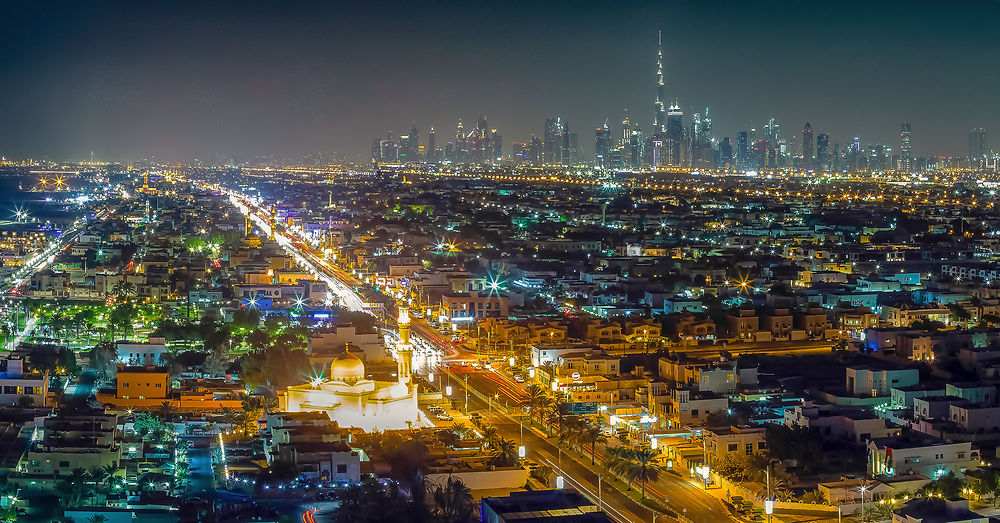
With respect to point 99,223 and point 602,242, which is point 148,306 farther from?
point 99,223

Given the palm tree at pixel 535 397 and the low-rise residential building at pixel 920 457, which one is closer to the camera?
the low-rise residential building at pixel 920 457

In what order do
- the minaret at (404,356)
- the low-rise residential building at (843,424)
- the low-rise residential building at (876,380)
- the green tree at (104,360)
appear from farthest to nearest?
1. the green tree at (104,360)
2. the low-rise residential building at (876,380)
3. the minaret at (404,356)
4. the low-rise residential building at (843,424)

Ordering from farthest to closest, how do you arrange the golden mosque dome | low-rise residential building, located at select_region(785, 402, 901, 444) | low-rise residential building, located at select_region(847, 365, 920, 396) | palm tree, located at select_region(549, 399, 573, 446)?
1. low-rise residential building, located at select_region(847, 365, 920, 396)
2. the golden mosque dome
3. palm tree, located at select_region(549, 399, 573, 446)
4. low-rise residential building, located at select_region(785, 402, 901, 444)

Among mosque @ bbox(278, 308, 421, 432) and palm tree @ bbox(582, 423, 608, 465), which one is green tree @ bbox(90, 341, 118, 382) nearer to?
mosque @ bbox(278, 308, 421, 432)

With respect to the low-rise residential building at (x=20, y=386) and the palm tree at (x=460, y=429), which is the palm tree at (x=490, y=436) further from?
the low-rise residential building at (x=20, y=386)

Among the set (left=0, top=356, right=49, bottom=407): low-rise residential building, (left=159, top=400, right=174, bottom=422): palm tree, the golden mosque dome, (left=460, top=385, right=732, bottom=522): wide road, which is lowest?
(left=460, top=385, right=732, bottom=522): wide road

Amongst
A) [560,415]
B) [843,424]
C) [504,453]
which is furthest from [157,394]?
[843,424]

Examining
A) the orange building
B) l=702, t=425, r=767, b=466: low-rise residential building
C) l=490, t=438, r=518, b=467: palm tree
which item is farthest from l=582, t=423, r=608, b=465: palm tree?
the orange building

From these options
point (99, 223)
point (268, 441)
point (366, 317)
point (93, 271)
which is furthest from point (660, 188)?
point (268, 441)

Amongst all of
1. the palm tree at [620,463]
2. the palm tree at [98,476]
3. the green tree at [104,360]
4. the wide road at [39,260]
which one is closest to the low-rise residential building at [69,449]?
the palm tree at [98,476]
